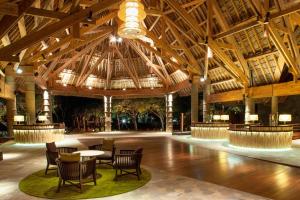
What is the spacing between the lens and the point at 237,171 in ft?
23.5

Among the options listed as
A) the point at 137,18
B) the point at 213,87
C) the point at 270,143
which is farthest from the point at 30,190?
the point at 213,87

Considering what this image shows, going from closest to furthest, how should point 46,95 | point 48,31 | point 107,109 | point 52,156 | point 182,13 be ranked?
point 52,156
point 48,31
point 182,13
point 46,95
point 107,109

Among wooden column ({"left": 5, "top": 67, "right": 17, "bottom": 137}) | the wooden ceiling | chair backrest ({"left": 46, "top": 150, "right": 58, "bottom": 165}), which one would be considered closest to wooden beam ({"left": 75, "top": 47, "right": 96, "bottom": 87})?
the wooden ceiling

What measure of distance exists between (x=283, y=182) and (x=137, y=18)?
16.5 feet

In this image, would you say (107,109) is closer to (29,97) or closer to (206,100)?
(206,100)

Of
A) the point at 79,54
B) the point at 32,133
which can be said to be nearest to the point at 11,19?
the point at 32,133

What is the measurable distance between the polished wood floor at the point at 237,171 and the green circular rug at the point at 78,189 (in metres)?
1.47

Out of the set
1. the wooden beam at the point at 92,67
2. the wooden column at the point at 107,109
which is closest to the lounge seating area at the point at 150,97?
the wooden beam at the point at 92,67

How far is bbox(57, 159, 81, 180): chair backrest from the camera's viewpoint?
559 cm

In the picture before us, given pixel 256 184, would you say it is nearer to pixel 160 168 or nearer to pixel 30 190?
pixel 160 168

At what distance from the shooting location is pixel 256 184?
19.3 feet

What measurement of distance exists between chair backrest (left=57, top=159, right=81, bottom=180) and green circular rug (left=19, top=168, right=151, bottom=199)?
29 centimetres

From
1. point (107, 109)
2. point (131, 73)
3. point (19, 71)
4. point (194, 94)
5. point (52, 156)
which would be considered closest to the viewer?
point (52, 156)

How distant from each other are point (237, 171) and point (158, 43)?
31.2 ft
